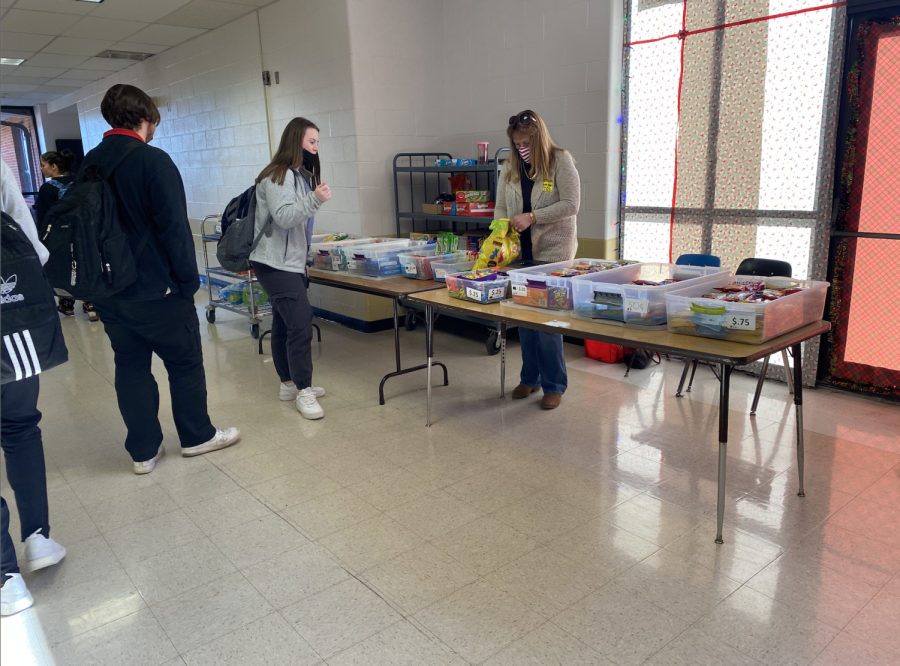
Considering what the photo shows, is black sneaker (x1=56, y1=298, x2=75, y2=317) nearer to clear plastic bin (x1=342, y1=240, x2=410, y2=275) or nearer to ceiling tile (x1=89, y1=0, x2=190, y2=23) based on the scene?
ceiling tile (x1=89, y1=0, x2=190, y2=23)

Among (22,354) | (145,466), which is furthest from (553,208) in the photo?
(22,354)

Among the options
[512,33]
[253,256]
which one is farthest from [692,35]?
[253,256]

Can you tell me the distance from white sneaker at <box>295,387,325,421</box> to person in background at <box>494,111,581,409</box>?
1136 mm

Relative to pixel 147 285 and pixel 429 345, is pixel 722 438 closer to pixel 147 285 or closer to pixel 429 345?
pixel 429 345

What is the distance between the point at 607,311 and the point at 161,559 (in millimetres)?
1907

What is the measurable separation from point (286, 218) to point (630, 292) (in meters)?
1.72

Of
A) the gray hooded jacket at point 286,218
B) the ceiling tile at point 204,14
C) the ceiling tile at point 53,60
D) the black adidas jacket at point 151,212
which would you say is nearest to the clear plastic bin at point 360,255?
the gray hooded jacket at point 286,218

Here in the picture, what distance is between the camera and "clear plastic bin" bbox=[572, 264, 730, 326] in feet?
8.23

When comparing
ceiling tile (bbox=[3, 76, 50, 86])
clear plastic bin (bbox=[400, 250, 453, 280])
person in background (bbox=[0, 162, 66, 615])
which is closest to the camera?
person in background (bbox=[0, 162, 66, 615])

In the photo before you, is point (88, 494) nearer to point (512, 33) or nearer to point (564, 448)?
point (564, 448)

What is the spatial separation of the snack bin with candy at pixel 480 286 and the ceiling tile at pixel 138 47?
6205 millimetres

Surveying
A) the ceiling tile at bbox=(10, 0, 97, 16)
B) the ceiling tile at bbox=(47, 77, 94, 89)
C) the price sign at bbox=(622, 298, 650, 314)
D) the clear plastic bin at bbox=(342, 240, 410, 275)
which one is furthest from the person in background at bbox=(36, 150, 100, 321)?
the ceiling tile at bbox=(47, 77, 94, 89)

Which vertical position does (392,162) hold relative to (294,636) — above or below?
above

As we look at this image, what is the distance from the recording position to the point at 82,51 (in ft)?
24.6
